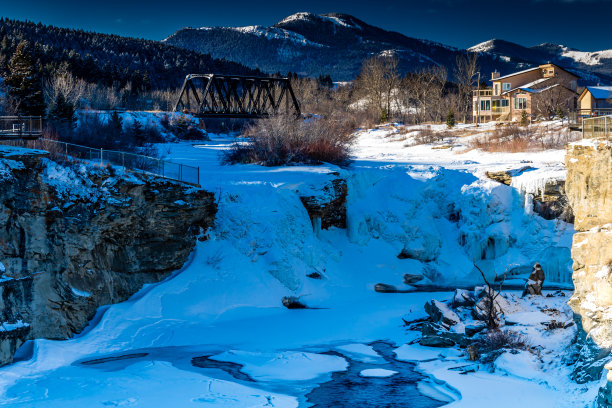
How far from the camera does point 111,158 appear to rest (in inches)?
1059

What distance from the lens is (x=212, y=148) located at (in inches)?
1946

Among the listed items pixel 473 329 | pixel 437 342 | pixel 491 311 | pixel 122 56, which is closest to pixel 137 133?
pixel 437 342

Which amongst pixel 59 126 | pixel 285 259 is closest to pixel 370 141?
pixel 59 126

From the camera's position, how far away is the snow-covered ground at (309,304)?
18375 mm

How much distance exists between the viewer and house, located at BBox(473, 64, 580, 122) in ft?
227

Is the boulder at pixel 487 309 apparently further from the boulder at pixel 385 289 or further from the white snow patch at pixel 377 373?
the boulder at pixel 385 289

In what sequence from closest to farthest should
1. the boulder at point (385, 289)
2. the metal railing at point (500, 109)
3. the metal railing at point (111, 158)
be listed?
the metal railing at point (111, 158)
the boulder at point (385, 289)
the metal railing at point (500, 109)

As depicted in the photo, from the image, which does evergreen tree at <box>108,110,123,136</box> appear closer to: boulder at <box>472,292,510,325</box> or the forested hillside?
boulder at <box>472,292,510,325</box>

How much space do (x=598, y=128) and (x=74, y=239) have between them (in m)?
18.1

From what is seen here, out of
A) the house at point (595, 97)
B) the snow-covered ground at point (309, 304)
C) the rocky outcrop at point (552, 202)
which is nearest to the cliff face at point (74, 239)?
the snow-covered ground at point (309, 304)

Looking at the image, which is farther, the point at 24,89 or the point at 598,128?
the point at 24,89

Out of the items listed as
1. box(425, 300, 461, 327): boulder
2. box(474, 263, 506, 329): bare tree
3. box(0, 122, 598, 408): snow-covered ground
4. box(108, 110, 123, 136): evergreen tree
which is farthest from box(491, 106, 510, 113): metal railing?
box(474, 263, 506, 329): bare tree

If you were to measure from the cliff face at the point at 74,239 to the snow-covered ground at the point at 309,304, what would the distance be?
83 cm

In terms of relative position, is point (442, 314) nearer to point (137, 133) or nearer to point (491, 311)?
point (491, 311)
